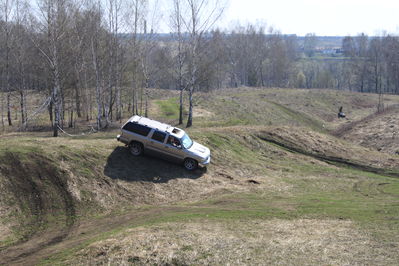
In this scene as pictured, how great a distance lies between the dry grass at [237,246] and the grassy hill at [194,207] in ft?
0.12

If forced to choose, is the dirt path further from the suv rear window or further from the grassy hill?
the suv rear window

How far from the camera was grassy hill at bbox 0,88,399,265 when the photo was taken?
12719 millimetres

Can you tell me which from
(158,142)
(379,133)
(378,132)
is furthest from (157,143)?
(378,132)

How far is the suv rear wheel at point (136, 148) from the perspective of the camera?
72.4 ft

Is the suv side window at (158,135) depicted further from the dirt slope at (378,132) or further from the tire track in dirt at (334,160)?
the dirt slope at (378,132)

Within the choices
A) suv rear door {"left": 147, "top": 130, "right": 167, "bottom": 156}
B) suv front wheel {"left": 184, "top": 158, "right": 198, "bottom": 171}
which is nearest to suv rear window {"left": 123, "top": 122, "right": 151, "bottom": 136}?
suv rear door {"left": 147, "top": 130, "right": 167, "bottom": 156}

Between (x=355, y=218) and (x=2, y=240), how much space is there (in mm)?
14372

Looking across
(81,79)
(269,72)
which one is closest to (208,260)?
(81,79)

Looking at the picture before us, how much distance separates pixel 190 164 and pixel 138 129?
11.8 ft

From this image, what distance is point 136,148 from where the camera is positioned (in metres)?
22.2

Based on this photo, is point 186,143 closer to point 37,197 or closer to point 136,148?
point 136,148

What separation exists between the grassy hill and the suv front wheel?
35cm

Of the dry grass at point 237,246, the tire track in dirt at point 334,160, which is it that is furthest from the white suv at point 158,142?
the tire track in dirt at point 334,160

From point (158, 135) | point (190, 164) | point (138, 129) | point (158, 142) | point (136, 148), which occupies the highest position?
point (138, 129)
